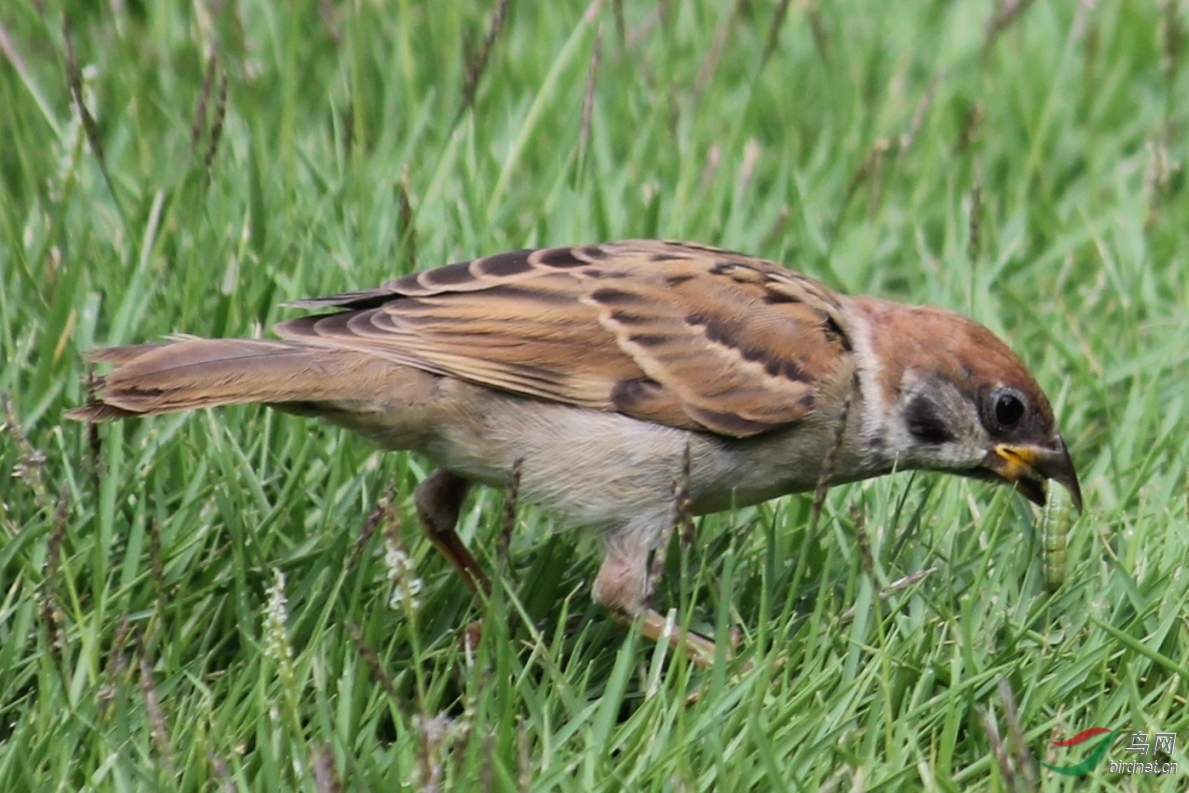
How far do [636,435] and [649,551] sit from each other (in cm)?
31

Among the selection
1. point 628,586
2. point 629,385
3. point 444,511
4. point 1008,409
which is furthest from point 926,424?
point 444,511

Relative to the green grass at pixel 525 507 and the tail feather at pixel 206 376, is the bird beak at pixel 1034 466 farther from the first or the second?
the tail feather at pixel 206 376

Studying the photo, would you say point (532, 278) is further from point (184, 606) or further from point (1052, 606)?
point (1052, 606)

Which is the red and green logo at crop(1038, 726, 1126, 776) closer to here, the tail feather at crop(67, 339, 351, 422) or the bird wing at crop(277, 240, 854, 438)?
the bird wing at crop(277, 240, 854, 438)

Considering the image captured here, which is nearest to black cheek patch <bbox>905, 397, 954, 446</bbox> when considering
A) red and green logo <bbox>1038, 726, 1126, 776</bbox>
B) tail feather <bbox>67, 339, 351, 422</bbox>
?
red and green logo <bbox>1038, 726, 1126, 776</bbox>

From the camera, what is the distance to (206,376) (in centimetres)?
412

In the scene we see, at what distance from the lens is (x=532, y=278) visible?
4.67m

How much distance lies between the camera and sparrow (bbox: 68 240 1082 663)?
4.36 m

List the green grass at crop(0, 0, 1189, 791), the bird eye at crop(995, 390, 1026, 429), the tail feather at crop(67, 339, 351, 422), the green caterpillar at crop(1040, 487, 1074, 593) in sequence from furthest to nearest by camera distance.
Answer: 1. the bird eye at crop(995, 390, 1026, 429)
2. the green caterpillar at crop(1040, 487, 1074, 593)
3. the tail feather at crop(67, 339, 351, 422)
4. the green grass at crop(0, 0, 1189, 791)

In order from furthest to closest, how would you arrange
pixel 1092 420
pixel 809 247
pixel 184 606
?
pixel 809 247 → pixel 1092 420 → pixel 184 606

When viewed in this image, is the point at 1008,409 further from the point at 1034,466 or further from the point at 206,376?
the point at 206,376

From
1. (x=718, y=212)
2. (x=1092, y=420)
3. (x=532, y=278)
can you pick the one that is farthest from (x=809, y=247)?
(x=532, y=278)

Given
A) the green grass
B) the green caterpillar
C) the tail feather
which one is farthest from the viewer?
the green caterpillar

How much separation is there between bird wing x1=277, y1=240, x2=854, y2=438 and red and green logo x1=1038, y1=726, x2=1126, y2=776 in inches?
43.9
